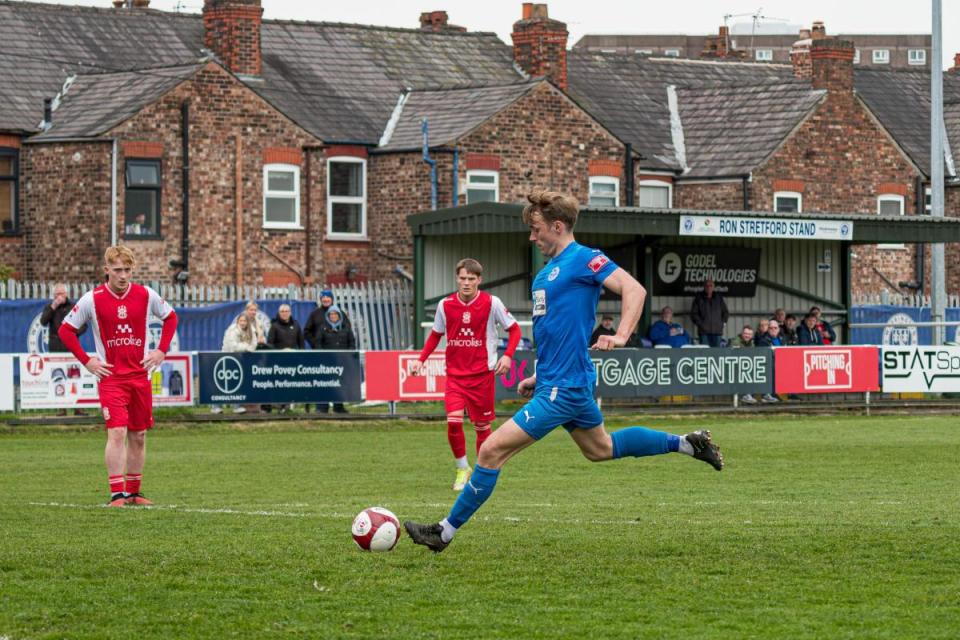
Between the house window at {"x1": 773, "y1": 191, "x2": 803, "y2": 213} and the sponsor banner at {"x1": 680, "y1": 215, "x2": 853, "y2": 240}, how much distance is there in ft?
44.8

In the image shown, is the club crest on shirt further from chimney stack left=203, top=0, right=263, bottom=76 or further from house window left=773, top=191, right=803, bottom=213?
house window left=773, top=191, right=803, bottom=213

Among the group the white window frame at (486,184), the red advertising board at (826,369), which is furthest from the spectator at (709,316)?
the white window frame at (486,184)

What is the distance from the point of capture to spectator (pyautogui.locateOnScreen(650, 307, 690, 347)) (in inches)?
1289

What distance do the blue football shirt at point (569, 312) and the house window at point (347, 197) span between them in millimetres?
32303

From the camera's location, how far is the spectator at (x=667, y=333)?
1289 inches

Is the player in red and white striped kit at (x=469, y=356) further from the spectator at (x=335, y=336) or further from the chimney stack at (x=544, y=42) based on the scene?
the chimney stack at (x=544, y=42)

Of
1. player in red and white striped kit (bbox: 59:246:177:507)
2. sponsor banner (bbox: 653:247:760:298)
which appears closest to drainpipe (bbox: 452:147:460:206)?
sponsor banner (bbox: 653:247:760:298)

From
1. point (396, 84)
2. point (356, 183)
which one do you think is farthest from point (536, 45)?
point (356, 183)

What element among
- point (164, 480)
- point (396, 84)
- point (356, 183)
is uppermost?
point (396, 84)

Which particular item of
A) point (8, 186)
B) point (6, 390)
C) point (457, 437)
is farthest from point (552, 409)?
point (8, 186)

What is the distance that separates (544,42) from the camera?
4831 cm

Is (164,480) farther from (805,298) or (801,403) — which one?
(805,298)

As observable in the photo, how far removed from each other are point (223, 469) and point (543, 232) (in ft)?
31.8

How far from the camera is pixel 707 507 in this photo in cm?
1440
